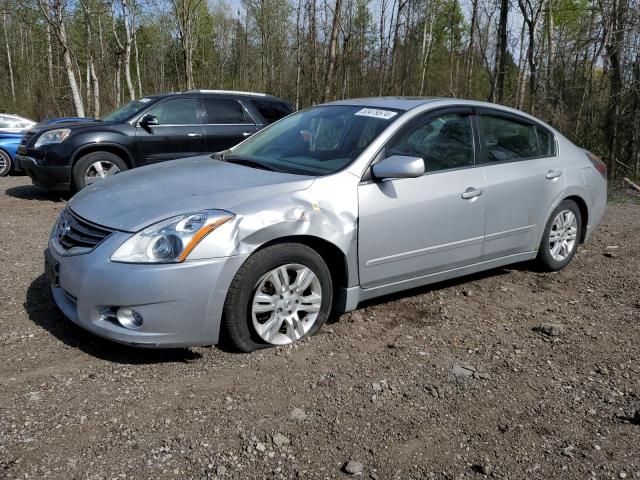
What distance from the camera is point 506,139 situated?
5.00 metres

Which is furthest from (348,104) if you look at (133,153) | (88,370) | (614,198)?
(614,198)

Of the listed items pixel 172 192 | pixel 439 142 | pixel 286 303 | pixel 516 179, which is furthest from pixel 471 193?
pixel 172 192

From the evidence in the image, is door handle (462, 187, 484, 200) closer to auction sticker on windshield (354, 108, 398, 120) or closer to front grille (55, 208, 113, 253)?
auction sticker on windshield (354, 108, 398, 120)

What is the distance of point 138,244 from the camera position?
327 centimetres

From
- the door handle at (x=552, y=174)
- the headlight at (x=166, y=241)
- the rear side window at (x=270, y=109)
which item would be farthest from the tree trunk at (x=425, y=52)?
the headlight at (x=166, y=241)

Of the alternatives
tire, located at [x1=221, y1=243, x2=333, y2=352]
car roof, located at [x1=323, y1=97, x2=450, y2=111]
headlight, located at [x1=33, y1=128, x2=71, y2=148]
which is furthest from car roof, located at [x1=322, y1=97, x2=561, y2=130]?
headlight, located at [x1=33, y1=128, x2=71, y2=148]

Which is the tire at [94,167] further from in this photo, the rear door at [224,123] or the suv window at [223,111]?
the suv window at [223,111]

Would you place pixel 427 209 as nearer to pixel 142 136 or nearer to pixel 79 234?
pixel 79 234

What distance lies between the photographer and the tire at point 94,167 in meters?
8.77

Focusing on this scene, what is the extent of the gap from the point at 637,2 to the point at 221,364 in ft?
37.7

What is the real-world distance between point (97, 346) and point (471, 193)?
9.38 feet

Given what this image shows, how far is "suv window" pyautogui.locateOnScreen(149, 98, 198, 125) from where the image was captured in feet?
30.6

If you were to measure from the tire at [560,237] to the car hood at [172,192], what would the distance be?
2.67 meters

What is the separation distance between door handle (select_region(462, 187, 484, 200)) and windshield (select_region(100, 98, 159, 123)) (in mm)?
6443
